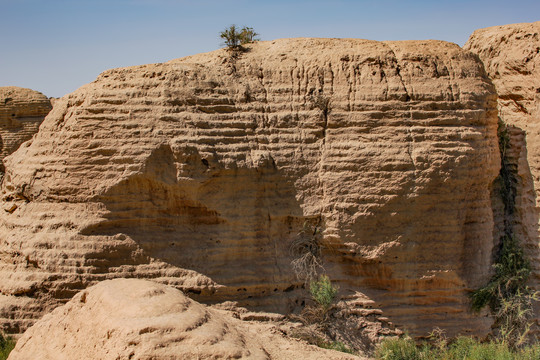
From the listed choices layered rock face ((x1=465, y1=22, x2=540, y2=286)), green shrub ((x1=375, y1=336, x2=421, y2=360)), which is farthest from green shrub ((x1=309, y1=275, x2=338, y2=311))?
layered rock face ((x1=465, y1=22, x2=540, y2=286))

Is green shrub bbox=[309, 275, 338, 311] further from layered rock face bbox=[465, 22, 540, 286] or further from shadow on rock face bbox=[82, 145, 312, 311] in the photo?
layered rock face bbox=[465, 22, 540, 286]

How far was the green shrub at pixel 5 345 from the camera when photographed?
24.6ft

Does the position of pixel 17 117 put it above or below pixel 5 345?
above

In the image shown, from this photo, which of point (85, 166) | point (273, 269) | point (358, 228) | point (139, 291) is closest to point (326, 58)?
point (358, 228)

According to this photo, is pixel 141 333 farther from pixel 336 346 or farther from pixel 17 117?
pixel 17 117

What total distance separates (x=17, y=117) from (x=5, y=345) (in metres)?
12.2

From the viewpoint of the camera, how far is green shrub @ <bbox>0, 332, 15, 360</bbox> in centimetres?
749

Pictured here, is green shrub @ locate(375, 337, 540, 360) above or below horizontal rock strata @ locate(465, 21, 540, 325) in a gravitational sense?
below

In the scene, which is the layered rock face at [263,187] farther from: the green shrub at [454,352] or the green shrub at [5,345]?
the green shrub at [454,352]

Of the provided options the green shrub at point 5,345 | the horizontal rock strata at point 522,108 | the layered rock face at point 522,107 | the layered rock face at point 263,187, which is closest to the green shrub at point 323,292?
the layered rock face at point 263,187

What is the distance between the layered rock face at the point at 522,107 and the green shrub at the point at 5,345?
7853 millimetres

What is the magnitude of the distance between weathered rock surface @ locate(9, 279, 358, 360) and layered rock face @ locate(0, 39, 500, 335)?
108 cm

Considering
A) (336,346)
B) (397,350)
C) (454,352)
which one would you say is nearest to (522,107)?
(454,352)

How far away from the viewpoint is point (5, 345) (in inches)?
307
